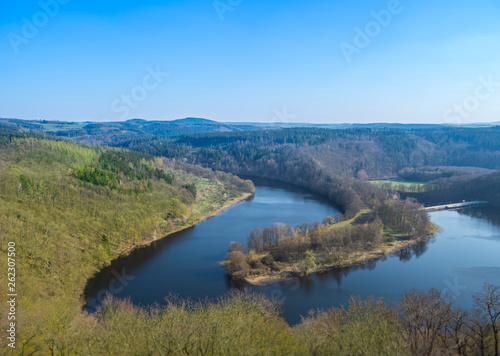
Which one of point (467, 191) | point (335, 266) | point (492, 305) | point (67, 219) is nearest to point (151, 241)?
point (67, 219)

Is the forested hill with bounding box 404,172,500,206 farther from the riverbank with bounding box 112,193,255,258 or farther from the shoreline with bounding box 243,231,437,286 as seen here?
the riverbank with bounding box 112,193,255,258

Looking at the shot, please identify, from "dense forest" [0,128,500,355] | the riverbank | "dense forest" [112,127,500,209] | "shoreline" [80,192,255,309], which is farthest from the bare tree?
"dense forest" [112,127,500,209]

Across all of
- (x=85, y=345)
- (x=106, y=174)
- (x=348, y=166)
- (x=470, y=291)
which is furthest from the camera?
(x=348, y=166)

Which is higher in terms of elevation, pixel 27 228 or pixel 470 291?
pixel 27 228

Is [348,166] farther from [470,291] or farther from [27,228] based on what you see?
[27,228]

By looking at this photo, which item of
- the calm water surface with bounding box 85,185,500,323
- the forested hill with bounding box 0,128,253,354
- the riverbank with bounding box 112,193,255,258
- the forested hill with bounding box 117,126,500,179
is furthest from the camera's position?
the forested hill with bounding box 117,126,500,179

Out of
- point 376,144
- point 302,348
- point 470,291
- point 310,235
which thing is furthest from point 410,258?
→ point 376,144

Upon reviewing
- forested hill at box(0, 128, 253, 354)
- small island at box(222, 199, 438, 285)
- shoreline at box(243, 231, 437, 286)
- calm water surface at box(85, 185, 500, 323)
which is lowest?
calm water surface at box(85, 185, 500, 323)
